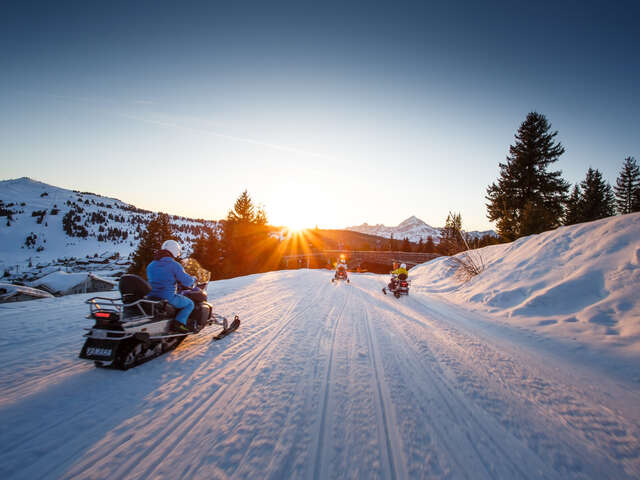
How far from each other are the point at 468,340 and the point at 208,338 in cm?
543

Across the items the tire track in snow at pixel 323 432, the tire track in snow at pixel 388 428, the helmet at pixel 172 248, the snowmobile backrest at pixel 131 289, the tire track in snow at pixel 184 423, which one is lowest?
the tire track in snow at pixel 184 423

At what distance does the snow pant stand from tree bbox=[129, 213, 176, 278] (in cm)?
2190

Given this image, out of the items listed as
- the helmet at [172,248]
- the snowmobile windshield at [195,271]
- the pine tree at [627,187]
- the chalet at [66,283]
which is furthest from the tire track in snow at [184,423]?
the pine tree at [627,187]

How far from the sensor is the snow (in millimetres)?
1983

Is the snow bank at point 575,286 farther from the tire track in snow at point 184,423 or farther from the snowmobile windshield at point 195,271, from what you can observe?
the snowmobile windshield at point 195,271

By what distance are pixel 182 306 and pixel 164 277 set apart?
607mm

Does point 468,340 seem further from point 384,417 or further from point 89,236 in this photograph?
point 89,236

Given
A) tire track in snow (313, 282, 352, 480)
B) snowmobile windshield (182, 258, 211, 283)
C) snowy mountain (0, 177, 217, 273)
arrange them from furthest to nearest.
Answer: snowy mountain (0, 177, 217, 273)
snowmobile windshield (182, 258, 211, 283)
tire track in snow (313, 282, 352, 480)

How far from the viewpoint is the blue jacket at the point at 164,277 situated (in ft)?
13.0

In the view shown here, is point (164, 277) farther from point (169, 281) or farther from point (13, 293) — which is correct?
point (13, 293)

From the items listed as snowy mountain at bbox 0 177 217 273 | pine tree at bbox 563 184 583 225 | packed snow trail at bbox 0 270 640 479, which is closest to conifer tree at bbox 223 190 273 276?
packed snow trail at bbox 0 270 640 479

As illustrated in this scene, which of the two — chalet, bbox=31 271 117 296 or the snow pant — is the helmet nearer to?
the snow pant

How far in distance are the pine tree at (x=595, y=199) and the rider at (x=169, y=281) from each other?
3553 centimetres

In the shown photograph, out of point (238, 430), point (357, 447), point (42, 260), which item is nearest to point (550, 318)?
point (357, 447)
